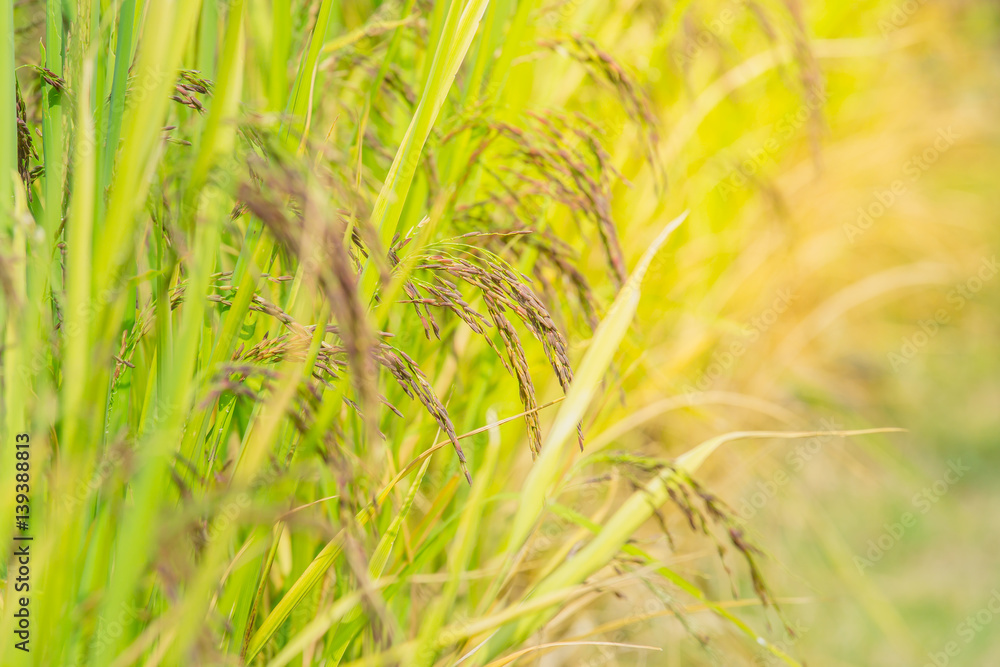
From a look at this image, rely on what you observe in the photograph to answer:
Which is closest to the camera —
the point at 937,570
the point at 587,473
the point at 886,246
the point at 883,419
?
the point at 587,473

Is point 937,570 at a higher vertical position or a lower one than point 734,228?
lower

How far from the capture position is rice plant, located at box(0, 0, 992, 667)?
40 cm

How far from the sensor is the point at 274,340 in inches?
19.0

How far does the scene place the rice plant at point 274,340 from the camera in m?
0.40

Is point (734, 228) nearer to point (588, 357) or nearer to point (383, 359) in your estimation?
Answer: point (588, 357)

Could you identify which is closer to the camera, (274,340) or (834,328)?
(274,340)

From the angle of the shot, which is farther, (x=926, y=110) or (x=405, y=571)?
(x=926, y=110)

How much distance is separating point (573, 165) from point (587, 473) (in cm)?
67

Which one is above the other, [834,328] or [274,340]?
[274,340]

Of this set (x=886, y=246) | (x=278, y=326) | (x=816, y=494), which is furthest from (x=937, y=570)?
(x=278, y=326)

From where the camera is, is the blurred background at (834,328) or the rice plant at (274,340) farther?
the blurred background at (834,328)

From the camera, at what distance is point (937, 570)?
1.42 meters

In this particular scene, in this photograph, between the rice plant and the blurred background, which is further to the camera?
the blurred background

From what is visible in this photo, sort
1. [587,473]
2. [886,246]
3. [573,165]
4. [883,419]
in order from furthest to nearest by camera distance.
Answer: [886,246], [883,419], [587,473], [573,165]
